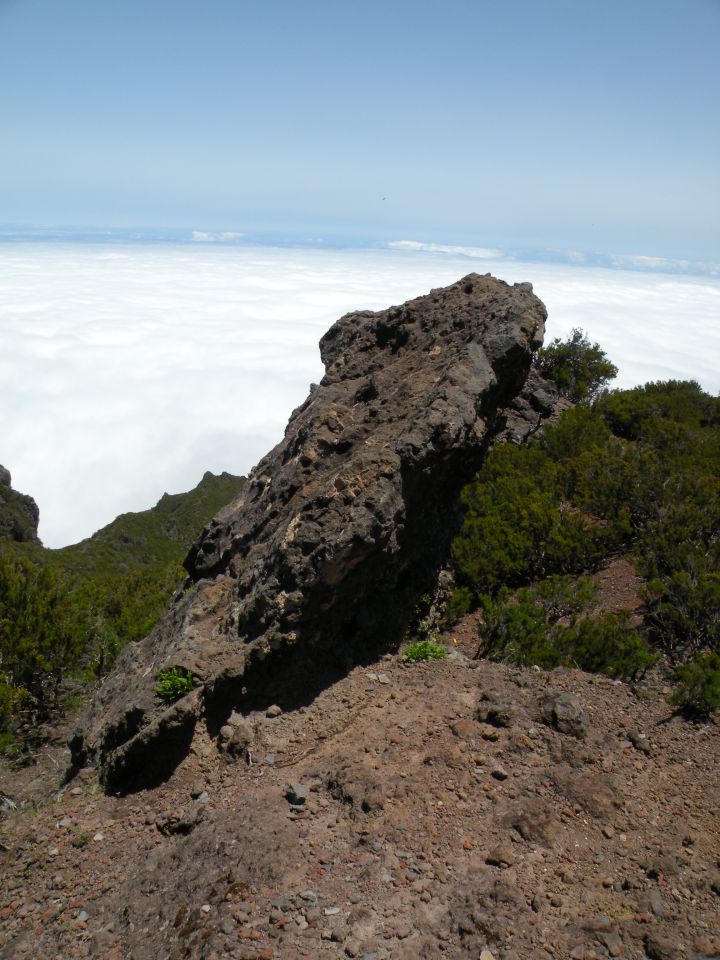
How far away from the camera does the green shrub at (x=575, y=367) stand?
17688 millimetres

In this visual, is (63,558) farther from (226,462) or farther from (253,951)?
(226,462)

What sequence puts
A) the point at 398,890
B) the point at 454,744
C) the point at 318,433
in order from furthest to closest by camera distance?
the point at 318,433
the point at 454,744
the point at 398,890

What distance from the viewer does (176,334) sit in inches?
7121

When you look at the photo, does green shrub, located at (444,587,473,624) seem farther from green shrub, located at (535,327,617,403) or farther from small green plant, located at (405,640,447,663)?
green shrub, located at (535,327,617,403)

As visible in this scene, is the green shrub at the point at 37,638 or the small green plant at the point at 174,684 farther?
the green shrub at the point at 37,638

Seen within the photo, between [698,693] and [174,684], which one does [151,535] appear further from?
[698,693]

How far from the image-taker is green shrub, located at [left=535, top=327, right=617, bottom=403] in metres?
17.7

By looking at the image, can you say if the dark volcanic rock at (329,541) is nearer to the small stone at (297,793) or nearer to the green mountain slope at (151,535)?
the small stone at (297,793)

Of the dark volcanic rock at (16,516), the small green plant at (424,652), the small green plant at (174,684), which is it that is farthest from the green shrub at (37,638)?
the dark volcanic rock at (16,516)

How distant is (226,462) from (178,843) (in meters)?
116

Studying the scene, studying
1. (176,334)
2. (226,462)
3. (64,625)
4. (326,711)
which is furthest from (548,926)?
(176,334)

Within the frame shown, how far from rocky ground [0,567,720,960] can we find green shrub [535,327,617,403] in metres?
12.8

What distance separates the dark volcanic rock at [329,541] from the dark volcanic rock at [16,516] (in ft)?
81.7

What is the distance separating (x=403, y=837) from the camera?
441cm
